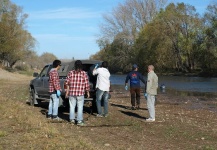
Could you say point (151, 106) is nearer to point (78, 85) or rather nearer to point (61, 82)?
point (78, 85)

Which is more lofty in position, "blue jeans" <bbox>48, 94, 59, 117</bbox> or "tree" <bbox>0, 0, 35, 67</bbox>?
"tree" <bbox>0, 0, 35, 67</bbox>

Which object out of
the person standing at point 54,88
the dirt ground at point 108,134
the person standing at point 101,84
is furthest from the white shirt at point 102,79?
the person standing at point 54,88

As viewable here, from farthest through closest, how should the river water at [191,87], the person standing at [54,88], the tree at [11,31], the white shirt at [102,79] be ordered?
the tree at [11,31]
the river water at [191,87]
the white shirt at [102,79]
the person standing at [54,88]

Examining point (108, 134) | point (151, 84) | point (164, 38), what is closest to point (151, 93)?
point (151, 84)

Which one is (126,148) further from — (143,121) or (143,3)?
(143,3)

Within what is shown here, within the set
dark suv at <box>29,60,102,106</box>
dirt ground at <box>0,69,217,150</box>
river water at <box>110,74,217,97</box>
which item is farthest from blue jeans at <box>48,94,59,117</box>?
river water at <box>110,74,217,97</box>

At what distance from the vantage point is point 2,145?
7215mm

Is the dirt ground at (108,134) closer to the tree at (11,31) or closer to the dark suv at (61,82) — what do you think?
the dark suv at (61,82)

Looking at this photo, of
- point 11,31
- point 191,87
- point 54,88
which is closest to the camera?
point 54,88

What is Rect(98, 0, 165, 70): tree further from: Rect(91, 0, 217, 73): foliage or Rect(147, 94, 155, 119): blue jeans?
Rect(147, 94, 155, 119): blue jeans

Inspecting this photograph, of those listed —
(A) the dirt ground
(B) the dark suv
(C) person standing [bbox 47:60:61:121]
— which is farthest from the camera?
(B) the dark suv

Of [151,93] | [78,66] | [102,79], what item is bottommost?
[151,93]

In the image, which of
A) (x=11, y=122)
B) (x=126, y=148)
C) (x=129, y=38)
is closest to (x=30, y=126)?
(x=11, y=122)

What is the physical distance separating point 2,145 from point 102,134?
9.16 ft
